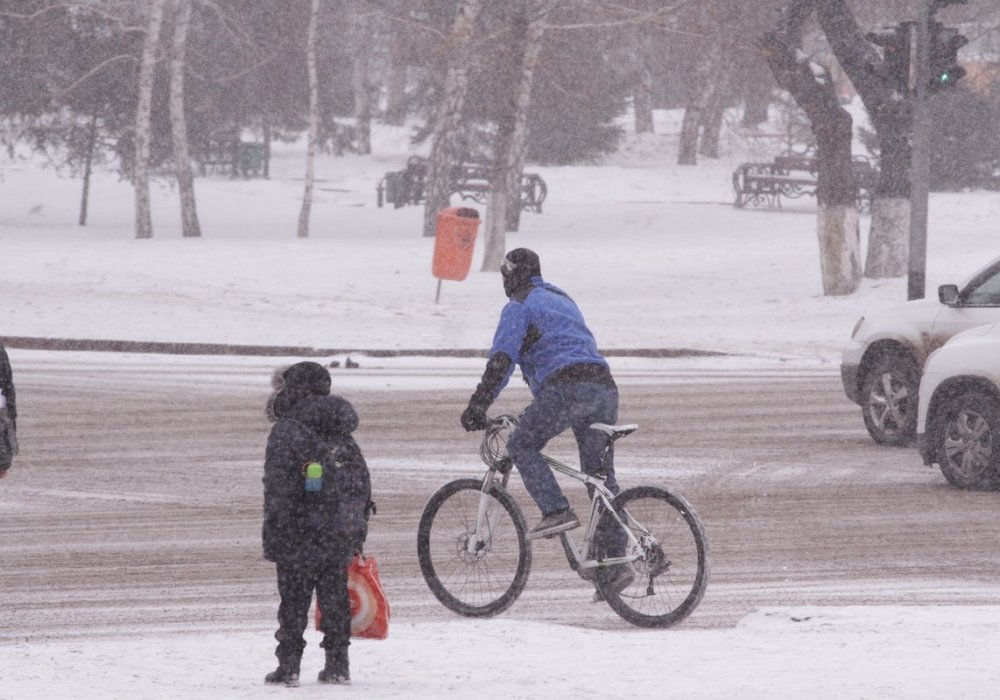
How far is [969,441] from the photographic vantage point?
11.4 m

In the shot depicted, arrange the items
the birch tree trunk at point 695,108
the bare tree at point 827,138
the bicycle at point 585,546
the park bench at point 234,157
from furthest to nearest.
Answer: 1. the park bench at point 234,157
2. the birch tree trunk at point 695,108
3. the bare tree at point 827,138
4. the bicycle at point 585,546

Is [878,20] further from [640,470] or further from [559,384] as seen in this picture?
[559,384]

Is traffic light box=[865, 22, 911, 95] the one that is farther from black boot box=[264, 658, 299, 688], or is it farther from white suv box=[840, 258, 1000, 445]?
black boot box=[264, 658, 299, 688]

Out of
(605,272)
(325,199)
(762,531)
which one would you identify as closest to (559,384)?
(762,531)

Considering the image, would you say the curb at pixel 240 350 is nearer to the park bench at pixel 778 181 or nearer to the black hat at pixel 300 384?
the black hat at pixel 300 384

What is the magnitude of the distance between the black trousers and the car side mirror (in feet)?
25.3

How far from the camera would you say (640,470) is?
12.2 metres

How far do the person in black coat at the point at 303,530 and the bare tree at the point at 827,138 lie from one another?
1957cm

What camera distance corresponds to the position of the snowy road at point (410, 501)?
26.7 feet

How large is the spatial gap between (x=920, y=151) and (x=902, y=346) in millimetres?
5906

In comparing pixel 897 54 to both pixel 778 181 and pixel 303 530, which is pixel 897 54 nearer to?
pixel 303 530

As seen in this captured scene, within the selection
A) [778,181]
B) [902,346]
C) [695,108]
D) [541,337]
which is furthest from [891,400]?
[695,108]

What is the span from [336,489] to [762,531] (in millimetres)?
4364

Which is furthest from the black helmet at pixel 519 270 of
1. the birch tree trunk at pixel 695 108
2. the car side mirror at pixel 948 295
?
the birch tree trunk at pixel 695 108
